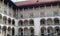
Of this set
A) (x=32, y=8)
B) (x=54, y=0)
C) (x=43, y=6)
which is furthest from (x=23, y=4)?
(x=54, y=0)

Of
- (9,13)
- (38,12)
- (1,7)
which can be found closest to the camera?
(1,7)

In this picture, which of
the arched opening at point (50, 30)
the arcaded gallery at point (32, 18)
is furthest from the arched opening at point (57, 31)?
the arched opening at point (50, 30)

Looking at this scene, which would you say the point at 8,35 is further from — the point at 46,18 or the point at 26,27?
the point at 46,18

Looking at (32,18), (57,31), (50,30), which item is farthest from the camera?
(32,18)

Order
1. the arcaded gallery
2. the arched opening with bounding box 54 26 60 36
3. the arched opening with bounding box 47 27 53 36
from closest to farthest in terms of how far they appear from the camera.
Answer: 1. the arched opening with bounding box 54 26 60 36
2. the arcaded gallery
3. the arched opening with bounding box 47 27 53 36

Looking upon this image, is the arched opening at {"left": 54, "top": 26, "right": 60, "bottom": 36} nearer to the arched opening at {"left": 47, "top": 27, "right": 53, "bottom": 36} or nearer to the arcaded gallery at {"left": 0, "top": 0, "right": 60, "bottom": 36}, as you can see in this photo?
the arcaded gallery at {"left": 0, "top": 0, "right": 60, "bottom": 36}

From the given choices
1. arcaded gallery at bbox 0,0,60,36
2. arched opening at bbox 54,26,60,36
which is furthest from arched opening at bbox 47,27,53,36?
arched opening at bbox 54,26,60,36

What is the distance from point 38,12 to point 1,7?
37.0ft

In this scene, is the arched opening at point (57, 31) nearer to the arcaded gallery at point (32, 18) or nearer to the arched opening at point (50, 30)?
the arcaded gallery at point (32, 18)

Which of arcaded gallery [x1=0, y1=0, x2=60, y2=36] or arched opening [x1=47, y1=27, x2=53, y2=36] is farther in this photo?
arched opening [x1=47, y1=27, x2=53, y2=36]

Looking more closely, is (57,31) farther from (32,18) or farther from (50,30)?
(32,18)

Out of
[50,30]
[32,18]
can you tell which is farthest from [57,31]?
[32,18]

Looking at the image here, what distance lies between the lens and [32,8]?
44.3m

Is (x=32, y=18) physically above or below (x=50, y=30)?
above
